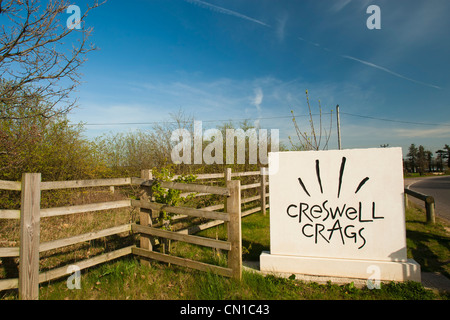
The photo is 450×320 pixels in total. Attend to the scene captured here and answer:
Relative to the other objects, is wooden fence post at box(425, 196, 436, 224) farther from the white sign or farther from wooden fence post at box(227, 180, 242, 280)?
wooden fence post at box(227, 180, 242, 280)

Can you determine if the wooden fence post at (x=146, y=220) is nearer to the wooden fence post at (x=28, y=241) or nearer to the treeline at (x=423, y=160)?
the wooden fence post at (x=28, y=241)

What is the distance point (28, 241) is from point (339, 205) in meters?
4.08

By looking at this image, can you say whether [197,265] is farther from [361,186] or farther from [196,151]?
[196,151]

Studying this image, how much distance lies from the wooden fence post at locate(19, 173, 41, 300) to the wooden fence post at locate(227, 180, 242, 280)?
2.37 m

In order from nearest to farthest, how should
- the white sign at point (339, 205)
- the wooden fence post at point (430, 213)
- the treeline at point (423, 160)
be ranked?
1. the white sign at point (339, 205)
2. the wooden fence post at point (430, 213)
3. the treeline at point (423, 160)

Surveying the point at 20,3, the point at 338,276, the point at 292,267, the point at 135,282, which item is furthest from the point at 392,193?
the point at 20,3

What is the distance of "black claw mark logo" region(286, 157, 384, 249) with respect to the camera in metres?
3.65

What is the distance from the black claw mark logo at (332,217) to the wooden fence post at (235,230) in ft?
3.20

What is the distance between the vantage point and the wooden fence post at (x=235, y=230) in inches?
133

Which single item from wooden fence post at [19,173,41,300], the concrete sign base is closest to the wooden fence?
wooden fence post at [19,173,41,300]

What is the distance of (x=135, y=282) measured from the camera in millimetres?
3553

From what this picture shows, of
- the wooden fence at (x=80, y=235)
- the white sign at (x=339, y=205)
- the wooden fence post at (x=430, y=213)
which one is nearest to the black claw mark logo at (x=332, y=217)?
the white sign at (x=339, y=205)

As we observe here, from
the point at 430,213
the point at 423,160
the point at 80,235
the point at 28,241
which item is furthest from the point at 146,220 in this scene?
the point at 423,160

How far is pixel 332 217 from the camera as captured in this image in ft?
12.3
